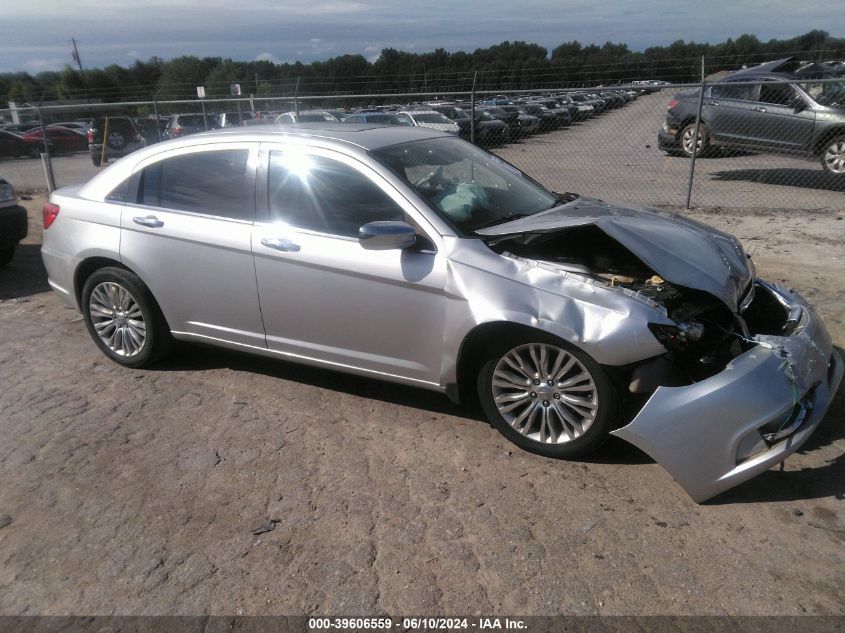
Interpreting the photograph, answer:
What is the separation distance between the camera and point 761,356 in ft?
10.5

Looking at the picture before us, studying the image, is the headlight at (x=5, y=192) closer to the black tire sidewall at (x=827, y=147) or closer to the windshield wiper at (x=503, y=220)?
the windshield wiper at (x=503, y=220)

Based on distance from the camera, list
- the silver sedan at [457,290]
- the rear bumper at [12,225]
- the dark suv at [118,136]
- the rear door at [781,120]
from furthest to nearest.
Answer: the dark suv at [118,136], the rear door at [781,120], the rear bumper at [12,225], the silver sedan at [457,290]

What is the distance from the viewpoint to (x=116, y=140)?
55.7 ft

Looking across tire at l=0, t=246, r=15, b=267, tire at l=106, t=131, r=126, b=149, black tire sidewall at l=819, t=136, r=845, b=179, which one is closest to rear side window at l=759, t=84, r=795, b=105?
black tire sidewall at l=819, t=136, r=845, b=179

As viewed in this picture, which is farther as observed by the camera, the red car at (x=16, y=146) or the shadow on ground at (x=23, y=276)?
the red car at (x=16, y=146)

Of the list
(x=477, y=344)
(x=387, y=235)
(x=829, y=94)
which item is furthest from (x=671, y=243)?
(x=829, y=94)

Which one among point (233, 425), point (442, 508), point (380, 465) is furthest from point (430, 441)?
point (233, 425)

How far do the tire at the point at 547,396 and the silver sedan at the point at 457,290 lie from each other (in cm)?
1

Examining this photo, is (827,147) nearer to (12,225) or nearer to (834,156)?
(834,156)

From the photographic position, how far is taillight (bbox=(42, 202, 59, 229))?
5.07 meters

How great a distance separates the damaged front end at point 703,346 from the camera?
119 inches

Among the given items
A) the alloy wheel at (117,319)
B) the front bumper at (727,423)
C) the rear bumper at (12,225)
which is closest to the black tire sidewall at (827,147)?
the front bumper at (727,423)

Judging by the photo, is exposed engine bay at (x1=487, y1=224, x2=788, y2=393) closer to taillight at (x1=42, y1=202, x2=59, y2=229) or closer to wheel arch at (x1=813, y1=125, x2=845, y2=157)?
taillight at (x1=42, y1=202, x2=59, y2=229)

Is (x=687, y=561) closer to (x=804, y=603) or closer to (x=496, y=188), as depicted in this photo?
(x=804, y=603)
